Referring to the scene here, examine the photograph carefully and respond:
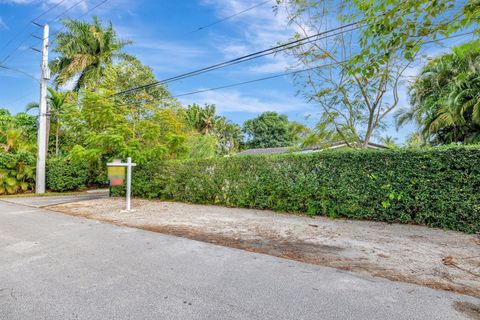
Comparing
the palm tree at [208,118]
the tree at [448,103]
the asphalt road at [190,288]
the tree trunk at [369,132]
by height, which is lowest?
the asphalt road at [190,288]

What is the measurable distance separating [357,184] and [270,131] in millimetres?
33290

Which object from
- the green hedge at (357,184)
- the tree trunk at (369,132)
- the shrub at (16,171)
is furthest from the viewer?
the shrub at (16,171)

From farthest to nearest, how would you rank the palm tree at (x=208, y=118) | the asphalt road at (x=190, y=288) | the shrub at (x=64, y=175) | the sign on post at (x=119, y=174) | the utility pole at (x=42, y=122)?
1. the palm tree at (x=208, y=118)
2. the shrub at (x=64, y=175)
3. the utility pole at (x=42, y=122)
4. the sign on post at (x=119, y=174)
5. the asphalt road at (x=190, y=288)

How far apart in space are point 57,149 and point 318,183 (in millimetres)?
18604

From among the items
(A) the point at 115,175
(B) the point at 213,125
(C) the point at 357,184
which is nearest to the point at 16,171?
(A) the point at 115,175

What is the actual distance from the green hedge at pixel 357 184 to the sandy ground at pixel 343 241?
34 cm

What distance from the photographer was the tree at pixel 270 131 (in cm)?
3940

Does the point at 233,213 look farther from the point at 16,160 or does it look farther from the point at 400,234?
the point at 16,160

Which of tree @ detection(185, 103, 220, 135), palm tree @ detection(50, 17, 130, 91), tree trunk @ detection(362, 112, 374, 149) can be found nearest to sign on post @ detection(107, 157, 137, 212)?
tree trunk @ detection(362, 112, 374, 149)

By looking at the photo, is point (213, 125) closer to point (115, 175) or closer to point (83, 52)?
point (83, 52)

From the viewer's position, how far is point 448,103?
15023mm

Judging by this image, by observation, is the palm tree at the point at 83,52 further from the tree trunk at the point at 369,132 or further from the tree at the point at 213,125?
the tree trunk at the point at 369,132

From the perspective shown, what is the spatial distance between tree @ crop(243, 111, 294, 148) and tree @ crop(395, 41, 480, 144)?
803 inches

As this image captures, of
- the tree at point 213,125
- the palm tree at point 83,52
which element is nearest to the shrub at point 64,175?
the palm tree at point 83,52
